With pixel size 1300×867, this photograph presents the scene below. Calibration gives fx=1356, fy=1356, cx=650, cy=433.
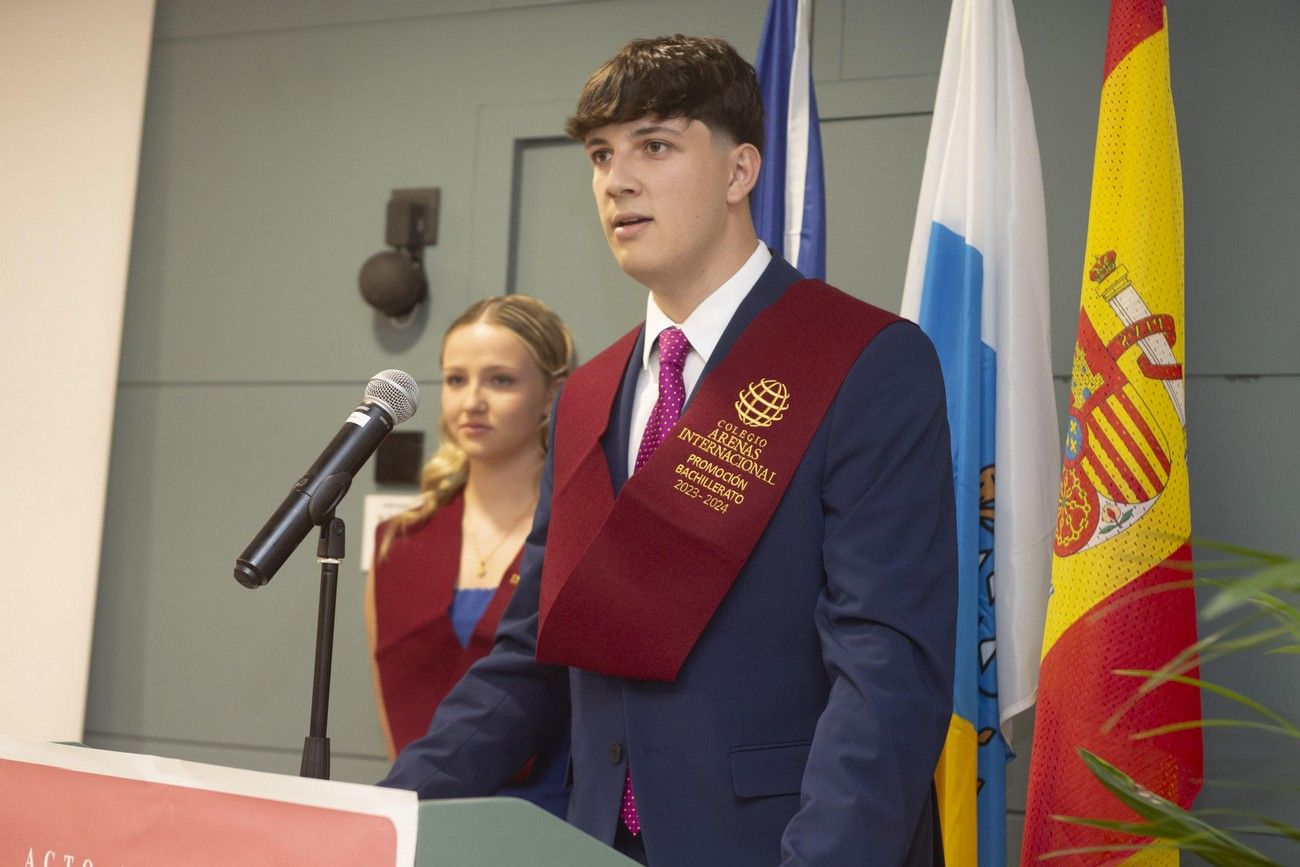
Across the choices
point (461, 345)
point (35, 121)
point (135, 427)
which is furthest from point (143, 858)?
point (35, 121)

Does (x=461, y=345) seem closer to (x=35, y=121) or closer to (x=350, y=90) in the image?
(x=350, y=90)

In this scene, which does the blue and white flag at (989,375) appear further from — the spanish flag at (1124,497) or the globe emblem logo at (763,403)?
the globe emblem logo at (763,403)

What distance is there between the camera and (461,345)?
283 cm

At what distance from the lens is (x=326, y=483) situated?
1349 mm

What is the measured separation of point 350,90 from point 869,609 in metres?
2.52

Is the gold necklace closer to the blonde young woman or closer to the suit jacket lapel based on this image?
the blonde young woman

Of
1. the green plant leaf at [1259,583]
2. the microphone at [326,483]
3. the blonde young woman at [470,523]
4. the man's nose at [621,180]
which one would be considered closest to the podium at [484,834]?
the microphone at [326,483]

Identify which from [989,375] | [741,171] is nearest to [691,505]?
[741,171]

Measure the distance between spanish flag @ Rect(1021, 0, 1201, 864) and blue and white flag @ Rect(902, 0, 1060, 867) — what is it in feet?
0.43

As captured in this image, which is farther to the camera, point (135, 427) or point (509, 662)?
point (135, 427)

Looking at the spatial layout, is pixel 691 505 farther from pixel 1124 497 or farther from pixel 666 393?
pixel 1124 497

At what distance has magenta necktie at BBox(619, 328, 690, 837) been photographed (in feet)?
5.43

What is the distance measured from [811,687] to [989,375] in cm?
100

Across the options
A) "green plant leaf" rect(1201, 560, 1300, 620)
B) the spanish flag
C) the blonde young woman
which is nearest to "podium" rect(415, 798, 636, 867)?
"green plant leaf" rect(1201, 560, 1300, 620)
